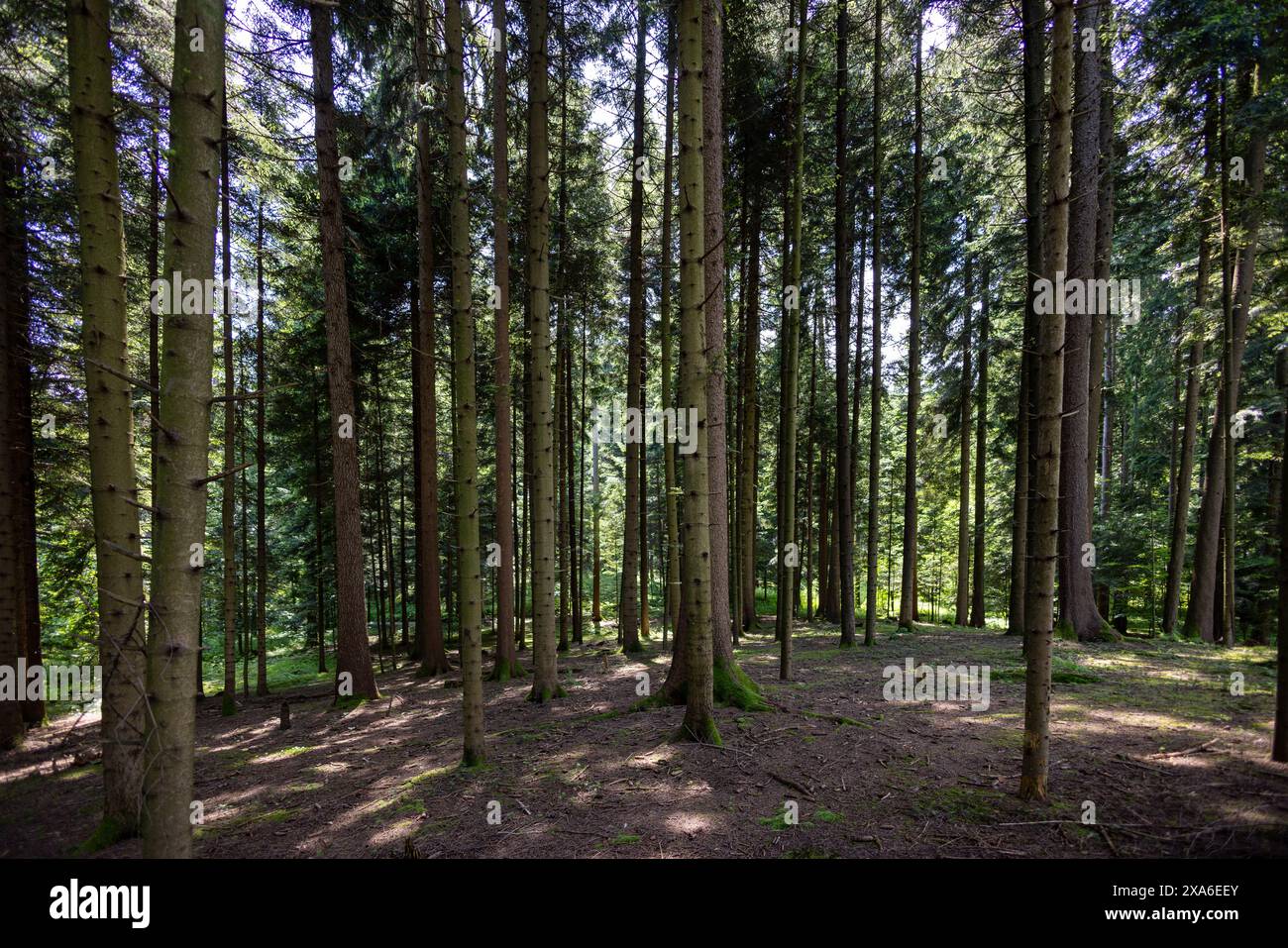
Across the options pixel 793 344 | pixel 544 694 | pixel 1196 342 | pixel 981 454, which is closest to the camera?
pixel 793 344

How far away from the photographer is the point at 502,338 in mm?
8664

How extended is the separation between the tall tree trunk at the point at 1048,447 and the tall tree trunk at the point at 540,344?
19.5ft

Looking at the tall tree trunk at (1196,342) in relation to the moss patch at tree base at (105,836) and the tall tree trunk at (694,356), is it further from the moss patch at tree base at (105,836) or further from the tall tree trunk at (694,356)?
the moss patch at tree base at (105,836)

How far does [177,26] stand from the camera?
2711 mm

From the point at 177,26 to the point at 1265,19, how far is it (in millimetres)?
10084

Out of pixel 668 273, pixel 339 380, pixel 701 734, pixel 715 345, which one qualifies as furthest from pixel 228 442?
pixel 701 734

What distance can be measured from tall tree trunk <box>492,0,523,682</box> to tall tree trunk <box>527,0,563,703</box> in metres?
0.55

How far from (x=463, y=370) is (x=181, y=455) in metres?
3.33

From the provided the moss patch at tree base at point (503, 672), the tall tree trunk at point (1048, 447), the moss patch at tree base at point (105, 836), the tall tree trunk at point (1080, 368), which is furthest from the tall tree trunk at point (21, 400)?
the tall tree trunk at point (1080, 368)

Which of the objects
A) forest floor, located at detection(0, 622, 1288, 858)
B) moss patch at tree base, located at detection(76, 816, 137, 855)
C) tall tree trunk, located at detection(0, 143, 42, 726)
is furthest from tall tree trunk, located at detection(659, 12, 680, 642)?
tall tree trunk, located at detection(0, 143, 42, 726)

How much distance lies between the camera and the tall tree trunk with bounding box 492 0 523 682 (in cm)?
839

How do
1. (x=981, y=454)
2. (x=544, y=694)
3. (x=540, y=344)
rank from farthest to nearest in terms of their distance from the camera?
1. (x=981, y=454)
2. (x=544, y=694)
3. (x=540, y=344)

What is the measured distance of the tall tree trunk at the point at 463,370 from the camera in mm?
5711

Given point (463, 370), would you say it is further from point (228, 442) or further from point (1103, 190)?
point (1103, 190)
